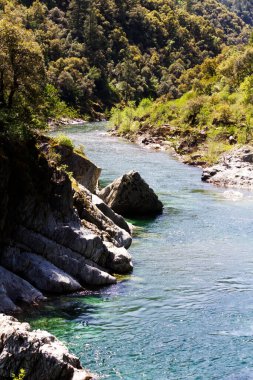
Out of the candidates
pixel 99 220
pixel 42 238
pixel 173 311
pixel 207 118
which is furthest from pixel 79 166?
pixel 207 118

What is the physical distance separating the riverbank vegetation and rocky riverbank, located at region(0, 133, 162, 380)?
169 feet

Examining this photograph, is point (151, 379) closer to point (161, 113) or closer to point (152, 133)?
point (152, 133)

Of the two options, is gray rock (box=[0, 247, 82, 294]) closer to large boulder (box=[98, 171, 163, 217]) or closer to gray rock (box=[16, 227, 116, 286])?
gray rock (box=[16, 227, 116, 286])

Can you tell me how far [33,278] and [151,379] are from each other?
32.9 ft

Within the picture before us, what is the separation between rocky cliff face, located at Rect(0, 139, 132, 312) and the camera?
2694 centimetres

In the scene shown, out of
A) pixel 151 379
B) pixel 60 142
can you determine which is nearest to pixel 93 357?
pixel 151 379

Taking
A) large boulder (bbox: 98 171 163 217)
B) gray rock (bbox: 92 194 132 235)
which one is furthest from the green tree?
large boulder (bbox: 98 171 163 217)

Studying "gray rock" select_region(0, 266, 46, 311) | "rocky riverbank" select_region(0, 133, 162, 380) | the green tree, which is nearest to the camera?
"gray rock" select_region(0, 266, 46, 311)

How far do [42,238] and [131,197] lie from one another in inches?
746

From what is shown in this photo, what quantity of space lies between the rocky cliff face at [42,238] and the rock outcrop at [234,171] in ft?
112

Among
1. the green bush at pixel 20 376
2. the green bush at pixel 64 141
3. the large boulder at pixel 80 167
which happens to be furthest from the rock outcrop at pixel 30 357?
the large boulder at pixel 80 167

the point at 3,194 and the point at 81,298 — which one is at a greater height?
the point at 3,194

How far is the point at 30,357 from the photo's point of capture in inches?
693

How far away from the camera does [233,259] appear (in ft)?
117
